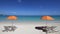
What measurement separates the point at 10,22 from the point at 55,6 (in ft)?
1.86

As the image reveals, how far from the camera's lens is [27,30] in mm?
1245

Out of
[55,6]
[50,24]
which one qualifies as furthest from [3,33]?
[55,6]

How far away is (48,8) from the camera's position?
124 centimetres

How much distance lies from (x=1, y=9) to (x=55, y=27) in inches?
26.6

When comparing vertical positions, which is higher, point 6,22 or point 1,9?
point 1,9

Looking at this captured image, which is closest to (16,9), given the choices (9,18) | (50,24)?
(9,18)

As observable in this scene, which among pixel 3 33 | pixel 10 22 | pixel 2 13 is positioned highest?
pixel 2 13

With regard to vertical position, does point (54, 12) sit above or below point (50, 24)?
above

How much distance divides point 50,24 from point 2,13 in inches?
23.0

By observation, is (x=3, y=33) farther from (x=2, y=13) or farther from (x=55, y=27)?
(x=55, y=27)

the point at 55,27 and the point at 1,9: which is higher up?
the point at 1,9

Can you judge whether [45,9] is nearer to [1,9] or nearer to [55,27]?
[55,27]

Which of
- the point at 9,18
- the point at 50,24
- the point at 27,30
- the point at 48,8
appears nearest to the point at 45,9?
the point at 48,8

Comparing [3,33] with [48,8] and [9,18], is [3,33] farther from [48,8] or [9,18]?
[48,8]
